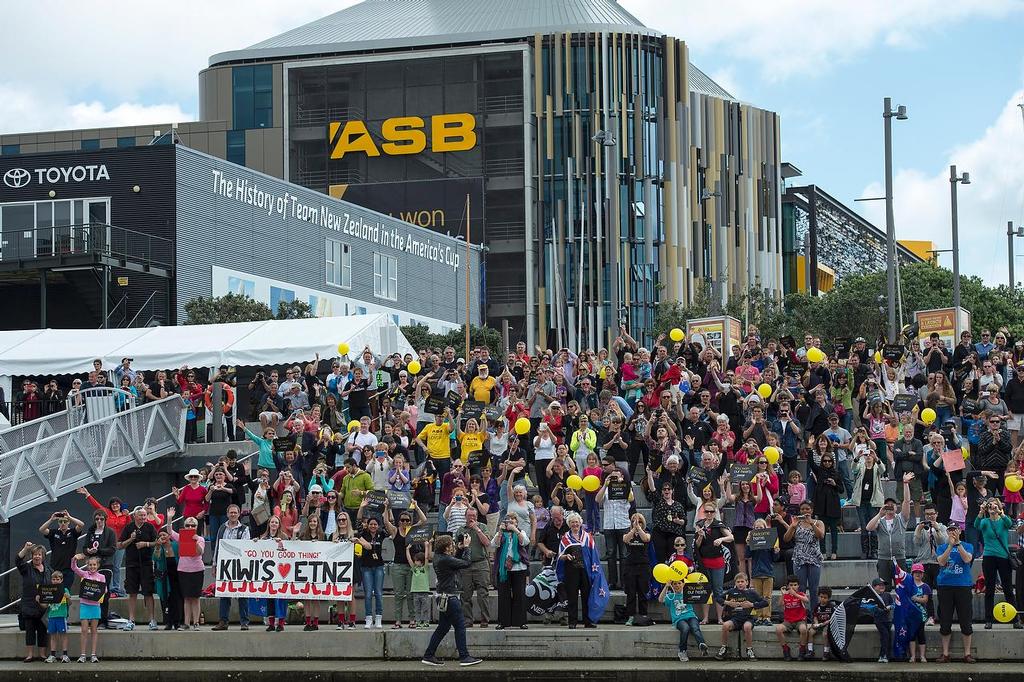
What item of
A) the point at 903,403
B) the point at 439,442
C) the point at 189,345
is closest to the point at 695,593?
the point at 903,403

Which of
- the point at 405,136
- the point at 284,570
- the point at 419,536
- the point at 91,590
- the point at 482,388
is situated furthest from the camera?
the point at 405,136

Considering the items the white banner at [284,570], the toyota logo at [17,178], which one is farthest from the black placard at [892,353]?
the toyota logo at [17,178]

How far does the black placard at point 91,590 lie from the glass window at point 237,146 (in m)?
66.8

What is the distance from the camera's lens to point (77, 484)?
2634 cm

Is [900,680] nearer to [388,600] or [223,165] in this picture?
[388,600]

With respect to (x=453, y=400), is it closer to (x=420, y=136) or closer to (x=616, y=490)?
(x=616, y=490)

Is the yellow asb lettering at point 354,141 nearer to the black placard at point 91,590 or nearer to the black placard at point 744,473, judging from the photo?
the black placard at point 91,590

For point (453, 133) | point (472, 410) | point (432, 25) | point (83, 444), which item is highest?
point (432, 25)

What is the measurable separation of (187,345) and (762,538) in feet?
49.0

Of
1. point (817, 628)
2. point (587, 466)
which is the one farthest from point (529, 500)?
point (817, 628)

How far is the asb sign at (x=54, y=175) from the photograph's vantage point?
48.6 meters

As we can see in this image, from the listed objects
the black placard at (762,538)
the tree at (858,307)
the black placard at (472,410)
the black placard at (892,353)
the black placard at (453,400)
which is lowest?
the black placard at (762,538)

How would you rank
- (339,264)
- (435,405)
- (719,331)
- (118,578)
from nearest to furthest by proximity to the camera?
(118,578) → (435,405) → (719,331) → (339,264)

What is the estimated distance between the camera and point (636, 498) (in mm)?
22984
